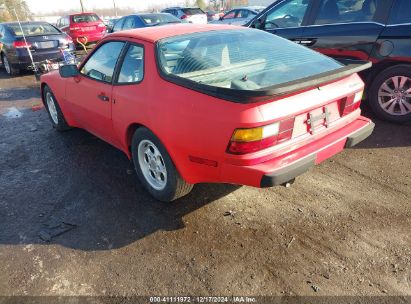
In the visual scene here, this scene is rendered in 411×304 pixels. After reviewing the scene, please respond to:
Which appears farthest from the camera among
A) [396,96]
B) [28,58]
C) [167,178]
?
[28,58]

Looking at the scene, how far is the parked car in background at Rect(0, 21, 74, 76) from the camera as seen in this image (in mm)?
8945

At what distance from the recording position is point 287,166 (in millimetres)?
2352

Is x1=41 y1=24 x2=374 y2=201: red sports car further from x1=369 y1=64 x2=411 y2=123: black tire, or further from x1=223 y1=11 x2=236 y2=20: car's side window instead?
x1=223 y1=11 x2=236 y2=20: car's side window

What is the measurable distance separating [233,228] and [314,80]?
4.29ft

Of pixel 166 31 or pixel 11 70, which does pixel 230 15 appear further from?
pixel 166 31

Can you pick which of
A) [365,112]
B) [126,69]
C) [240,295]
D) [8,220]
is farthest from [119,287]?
[365,112]

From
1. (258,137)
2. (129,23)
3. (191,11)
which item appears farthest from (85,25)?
(258,137)

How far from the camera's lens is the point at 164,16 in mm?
11320

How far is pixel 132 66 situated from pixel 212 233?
166 cm

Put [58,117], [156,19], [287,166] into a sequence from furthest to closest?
[156,19], [58,117], [287,166]

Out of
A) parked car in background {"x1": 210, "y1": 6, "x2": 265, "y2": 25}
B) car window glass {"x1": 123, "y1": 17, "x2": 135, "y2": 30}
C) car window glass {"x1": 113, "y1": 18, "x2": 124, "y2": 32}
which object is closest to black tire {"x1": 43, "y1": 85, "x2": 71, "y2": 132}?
car window glass {"x1": 123, "y1": 17, "x2": 135, "y2": 30}

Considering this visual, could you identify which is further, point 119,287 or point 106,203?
point 106,203

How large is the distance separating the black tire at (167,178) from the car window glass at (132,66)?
0.48m

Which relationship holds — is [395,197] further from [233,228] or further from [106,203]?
[106,203]
